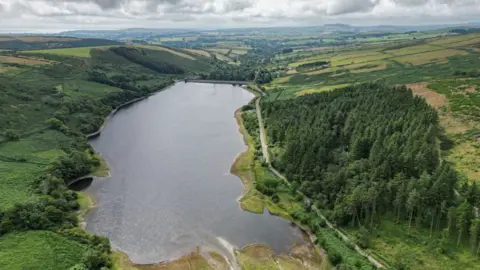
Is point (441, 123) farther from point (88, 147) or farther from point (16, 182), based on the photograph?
point (16, 182)

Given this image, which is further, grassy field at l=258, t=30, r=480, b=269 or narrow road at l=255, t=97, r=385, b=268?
narrow road at l=255, t=97, r=385, b=268

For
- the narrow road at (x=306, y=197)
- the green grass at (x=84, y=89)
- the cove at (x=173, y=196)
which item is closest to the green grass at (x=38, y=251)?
the cove at (x=173, y=196)

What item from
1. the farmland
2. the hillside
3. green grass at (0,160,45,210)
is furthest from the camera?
green grass at (0,160,45,210)

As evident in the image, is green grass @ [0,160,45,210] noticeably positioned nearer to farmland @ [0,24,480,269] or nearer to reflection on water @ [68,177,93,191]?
farmland @ [0,24,480,269]

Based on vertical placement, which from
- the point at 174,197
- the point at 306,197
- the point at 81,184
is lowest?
the point at 174,197

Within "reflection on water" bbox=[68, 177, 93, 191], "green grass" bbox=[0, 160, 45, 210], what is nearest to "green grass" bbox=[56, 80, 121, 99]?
"green grass" bbox=[0, 160, 45, 210]

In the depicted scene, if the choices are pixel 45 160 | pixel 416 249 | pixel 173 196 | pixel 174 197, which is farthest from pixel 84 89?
pixel 416 249

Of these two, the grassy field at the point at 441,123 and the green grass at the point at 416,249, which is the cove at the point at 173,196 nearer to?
the green grass at the point at 416,249
